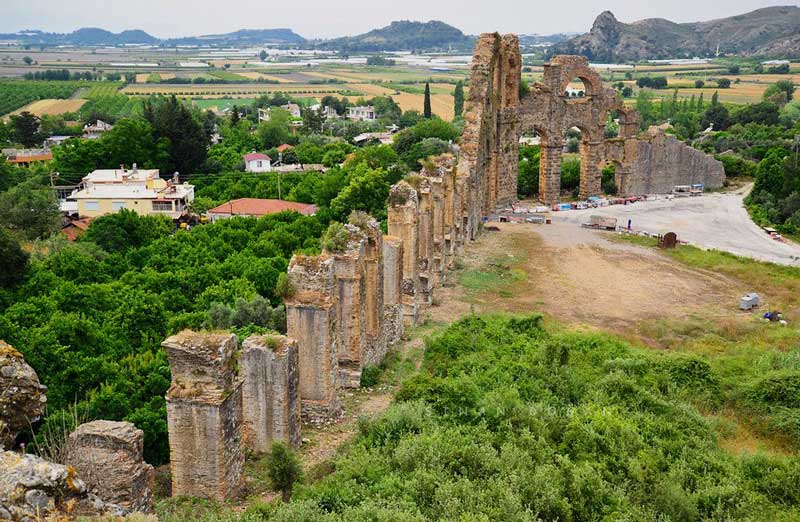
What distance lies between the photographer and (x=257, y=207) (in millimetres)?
42250

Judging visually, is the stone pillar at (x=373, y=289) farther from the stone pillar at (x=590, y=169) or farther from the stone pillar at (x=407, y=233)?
the stone pillar at (x=590, y=169)

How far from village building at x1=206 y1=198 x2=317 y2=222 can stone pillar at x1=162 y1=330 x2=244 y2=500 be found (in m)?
30.9

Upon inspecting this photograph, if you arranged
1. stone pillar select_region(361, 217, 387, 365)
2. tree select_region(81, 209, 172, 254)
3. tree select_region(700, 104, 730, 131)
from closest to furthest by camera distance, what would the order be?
stone pillar select_region(361, 217, 387, 365) → tree select_region(81, 209, 172, 254) → tree select_region(700, 104, 730, 131)

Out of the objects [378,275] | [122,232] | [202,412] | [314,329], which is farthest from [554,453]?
[122,232]

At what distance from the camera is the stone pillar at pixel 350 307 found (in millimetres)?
15523

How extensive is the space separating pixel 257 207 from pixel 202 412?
32.8m

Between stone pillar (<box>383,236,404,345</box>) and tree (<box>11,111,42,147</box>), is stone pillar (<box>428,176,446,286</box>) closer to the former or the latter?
stone pillar (<box>383,236,404,345</box>)

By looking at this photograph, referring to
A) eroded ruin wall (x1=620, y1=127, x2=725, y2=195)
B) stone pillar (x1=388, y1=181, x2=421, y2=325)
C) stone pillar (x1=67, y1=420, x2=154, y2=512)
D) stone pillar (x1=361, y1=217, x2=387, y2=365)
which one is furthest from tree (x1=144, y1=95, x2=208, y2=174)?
stone pillar (x1=67, y1=420, x2=154, y2=512)

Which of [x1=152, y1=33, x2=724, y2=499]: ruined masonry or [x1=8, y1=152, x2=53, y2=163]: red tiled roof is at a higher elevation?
[x1=152, y1=33, x2=724, y2=499]: ruined masonry

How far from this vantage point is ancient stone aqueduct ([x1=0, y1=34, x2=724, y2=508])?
10.3 m

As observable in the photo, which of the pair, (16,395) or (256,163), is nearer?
(16,395)

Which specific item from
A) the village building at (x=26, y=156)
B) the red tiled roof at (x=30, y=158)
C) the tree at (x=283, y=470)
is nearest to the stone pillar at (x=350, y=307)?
the tree at (x=283, y=470)

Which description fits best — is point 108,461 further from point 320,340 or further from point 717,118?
point 717,118

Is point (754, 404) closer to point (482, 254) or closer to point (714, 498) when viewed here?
point (714, 498)
